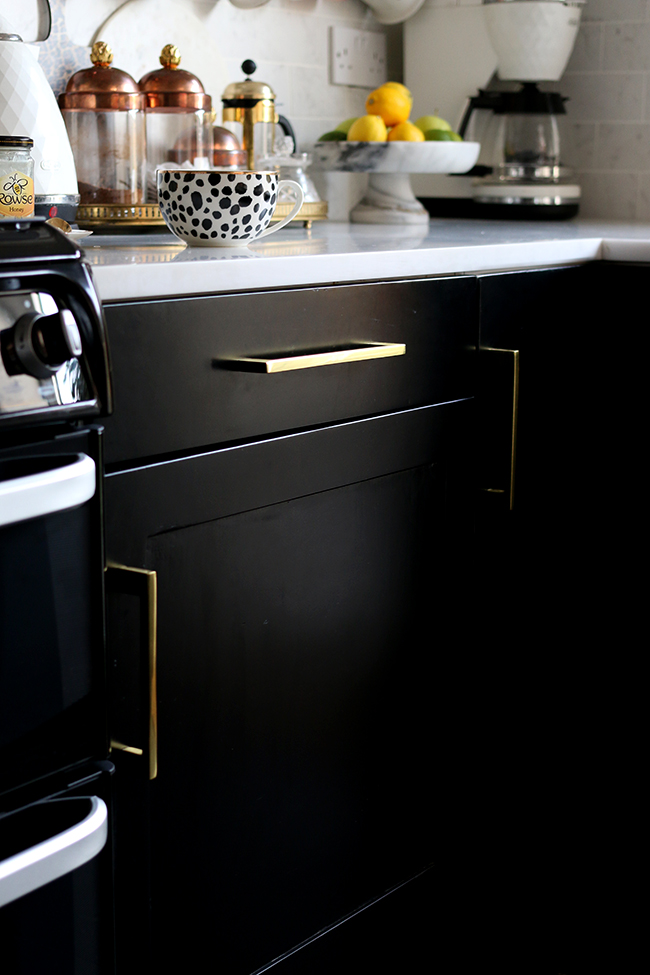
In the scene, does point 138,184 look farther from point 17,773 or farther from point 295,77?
point 17,773

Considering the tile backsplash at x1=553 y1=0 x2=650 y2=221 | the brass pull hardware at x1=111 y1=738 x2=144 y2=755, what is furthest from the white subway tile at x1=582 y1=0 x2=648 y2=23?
the brass pull hardware at x1=111 y1=738 x2=144 y2=755

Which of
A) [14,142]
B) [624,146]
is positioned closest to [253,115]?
[14,142]

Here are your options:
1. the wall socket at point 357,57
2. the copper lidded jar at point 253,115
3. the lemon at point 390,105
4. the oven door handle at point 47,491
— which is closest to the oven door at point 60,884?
the oven door handle at point 47,491

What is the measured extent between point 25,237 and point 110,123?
0.74 m

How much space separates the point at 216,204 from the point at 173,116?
511 millimetres

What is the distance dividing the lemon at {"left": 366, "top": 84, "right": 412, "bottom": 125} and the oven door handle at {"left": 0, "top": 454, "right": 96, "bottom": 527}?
1.18m

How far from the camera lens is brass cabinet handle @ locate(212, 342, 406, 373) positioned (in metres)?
1.01

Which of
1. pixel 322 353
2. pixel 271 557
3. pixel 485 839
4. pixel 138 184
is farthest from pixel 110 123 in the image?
pixel 485 839

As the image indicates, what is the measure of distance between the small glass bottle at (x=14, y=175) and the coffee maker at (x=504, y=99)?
1.21 meters

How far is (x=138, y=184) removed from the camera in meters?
1.52

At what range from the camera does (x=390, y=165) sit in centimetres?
176

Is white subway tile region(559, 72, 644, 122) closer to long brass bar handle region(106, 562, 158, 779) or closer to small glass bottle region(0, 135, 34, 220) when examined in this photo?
small glass bottle region(0, 135, 34, 220)

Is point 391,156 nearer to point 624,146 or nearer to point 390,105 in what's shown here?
point 390,105

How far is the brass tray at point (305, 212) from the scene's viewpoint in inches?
62.9
